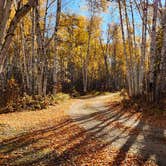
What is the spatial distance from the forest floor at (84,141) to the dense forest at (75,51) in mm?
2255

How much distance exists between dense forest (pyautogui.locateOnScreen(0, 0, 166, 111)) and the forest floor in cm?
225

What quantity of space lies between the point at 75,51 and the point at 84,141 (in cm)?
3236

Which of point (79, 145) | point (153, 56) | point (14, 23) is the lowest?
point (79, 145)

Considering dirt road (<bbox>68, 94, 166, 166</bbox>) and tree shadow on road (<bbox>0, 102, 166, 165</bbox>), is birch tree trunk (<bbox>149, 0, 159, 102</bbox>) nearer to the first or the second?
dirt road (<bbox>68, 94, 166, 166</bbox>)

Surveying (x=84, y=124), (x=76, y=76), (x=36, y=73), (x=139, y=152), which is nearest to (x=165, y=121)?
(x=84, y=124)

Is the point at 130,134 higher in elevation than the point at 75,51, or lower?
lower

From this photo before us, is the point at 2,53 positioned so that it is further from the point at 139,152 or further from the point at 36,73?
the point at 36,73

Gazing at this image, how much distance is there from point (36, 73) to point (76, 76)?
27974 mm

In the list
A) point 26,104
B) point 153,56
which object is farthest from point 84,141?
point 26,104

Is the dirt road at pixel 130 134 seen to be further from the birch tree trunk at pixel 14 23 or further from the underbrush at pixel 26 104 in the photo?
the underbrush at pixel 26 104

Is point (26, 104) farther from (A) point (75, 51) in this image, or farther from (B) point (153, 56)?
(A) point (75, 51)

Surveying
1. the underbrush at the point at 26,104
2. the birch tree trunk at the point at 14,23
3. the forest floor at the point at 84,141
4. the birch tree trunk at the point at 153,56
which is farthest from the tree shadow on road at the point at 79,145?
the underbrush at the point at 26,104

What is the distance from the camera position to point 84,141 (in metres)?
8.66

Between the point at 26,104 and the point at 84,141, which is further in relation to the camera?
the point at 26,104
